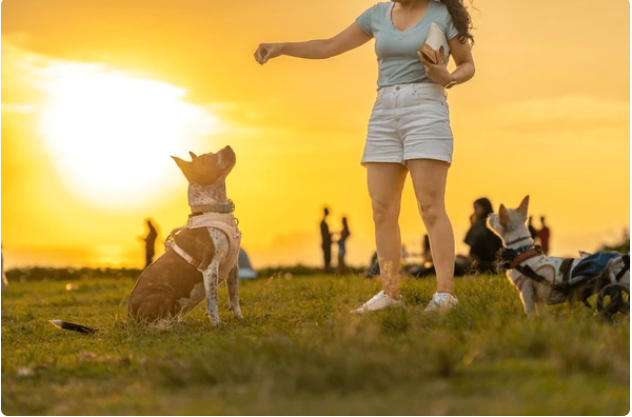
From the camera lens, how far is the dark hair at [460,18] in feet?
23.3

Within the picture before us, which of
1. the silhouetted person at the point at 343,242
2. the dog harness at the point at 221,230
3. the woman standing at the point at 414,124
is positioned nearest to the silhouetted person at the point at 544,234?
the silhouetted person at the point at 343,242

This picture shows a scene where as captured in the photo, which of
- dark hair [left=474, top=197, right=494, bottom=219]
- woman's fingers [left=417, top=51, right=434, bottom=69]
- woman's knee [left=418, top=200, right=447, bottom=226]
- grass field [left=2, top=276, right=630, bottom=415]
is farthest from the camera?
dark hair [left=474, top=197, right=494, bottom=219]

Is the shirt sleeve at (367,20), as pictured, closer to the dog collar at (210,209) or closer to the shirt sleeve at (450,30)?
the shirt sleeve at (450,30)

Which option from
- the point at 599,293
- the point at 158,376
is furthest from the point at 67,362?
the point at 599,293

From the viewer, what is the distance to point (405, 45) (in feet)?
23.1

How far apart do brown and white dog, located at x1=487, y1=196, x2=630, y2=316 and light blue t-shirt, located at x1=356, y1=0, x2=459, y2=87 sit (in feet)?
4.54

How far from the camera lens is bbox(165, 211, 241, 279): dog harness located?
760 centimetres

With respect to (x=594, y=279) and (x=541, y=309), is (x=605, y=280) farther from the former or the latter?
(x=541, y=309)

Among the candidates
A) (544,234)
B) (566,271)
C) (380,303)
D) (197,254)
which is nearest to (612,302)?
(566,271)

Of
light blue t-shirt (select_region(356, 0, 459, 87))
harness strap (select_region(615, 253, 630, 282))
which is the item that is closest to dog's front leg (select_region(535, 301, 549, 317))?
harness strap (select_region(615, 253, 630, 282))

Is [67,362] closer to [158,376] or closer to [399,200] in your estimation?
[158,376]

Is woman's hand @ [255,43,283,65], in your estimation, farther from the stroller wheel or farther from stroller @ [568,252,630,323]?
the stroller wheel

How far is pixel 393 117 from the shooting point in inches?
277

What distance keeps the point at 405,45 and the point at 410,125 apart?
672mm
